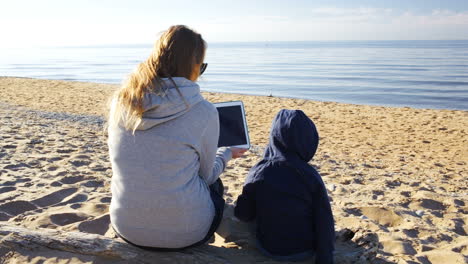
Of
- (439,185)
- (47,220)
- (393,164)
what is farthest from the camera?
(393,164)

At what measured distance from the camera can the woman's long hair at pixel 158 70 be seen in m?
2.03

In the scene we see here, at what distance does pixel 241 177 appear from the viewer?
16.6 feet

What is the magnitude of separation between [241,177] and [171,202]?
2.93 meters

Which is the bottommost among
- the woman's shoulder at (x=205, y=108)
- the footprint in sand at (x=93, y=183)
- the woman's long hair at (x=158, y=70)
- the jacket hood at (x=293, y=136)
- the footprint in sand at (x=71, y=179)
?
the footprint in sand at (x=93, y=183)

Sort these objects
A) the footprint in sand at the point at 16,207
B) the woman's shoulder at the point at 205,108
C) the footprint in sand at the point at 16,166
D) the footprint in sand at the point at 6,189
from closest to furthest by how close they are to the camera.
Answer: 1. the woman's shoulder at the point at 205,108
2. the footprint in sand at the point at 16,207
3. the footprint in sand at the point at 6,189
4. the footprint in sand at the point at 16,166

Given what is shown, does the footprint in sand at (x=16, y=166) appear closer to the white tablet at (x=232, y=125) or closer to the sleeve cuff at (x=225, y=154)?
the white tablet at (x=232, y=125)

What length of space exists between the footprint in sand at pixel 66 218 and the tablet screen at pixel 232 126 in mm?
1415

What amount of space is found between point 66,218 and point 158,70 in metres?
1.93

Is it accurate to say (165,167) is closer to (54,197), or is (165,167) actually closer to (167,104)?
(167,104)

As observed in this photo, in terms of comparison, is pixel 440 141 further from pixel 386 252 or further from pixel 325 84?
pixel 325 84

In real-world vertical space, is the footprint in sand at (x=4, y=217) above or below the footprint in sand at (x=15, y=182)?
above

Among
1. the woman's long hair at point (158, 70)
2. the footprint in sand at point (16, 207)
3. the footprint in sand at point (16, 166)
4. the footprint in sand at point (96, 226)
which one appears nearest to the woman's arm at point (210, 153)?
the woman's long hair at point (158, 70)

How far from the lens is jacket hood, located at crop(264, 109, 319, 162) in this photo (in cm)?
220

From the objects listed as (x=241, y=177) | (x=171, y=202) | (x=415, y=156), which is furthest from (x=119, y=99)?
(x=415, y=156)
